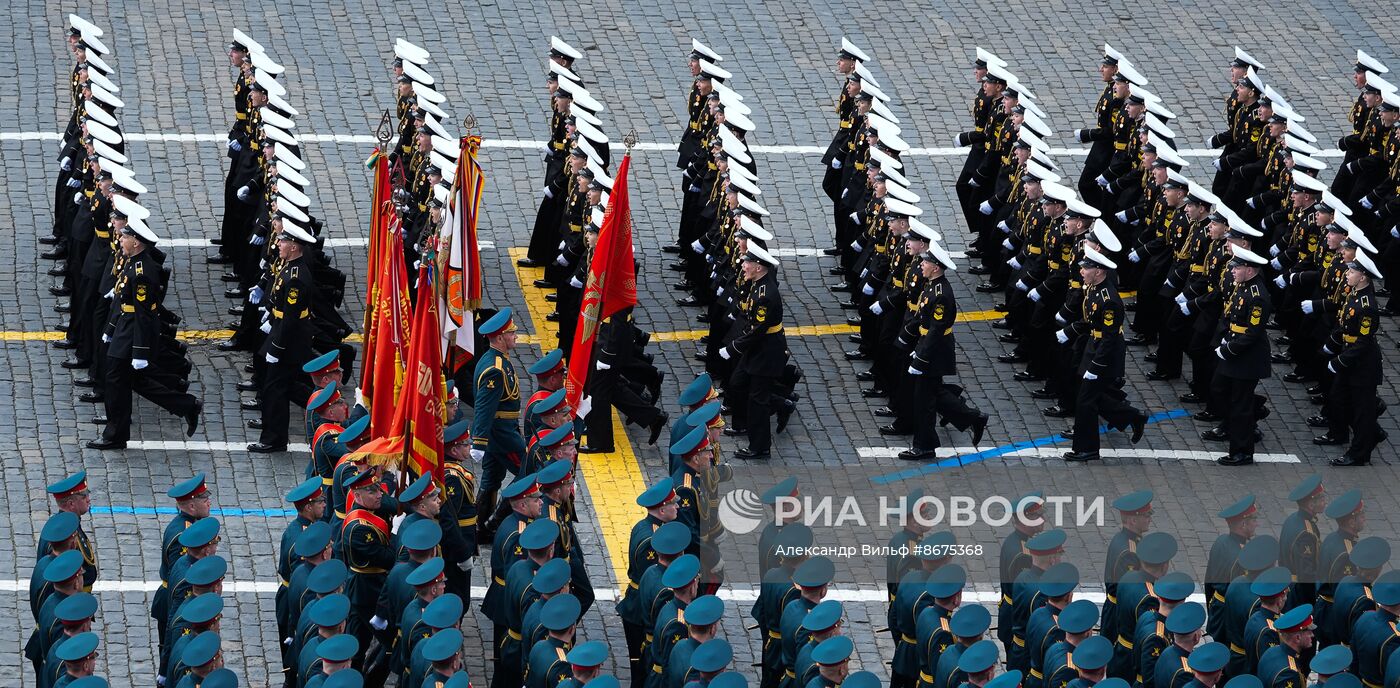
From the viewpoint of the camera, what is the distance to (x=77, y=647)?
48.3 feet

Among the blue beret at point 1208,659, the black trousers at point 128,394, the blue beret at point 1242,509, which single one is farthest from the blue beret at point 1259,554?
the black trousers at point 128,394

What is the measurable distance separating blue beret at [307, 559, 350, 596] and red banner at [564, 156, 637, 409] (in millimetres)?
4783

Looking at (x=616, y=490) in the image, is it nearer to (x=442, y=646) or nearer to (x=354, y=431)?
(x=354, y=431)

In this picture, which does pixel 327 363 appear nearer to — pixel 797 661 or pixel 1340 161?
pixel 797 661

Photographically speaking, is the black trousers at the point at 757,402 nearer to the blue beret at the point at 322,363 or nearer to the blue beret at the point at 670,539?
the blue beret at the point at 322,363

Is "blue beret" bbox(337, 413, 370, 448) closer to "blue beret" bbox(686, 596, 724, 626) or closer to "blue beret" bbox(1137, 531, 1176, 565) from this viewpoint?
"blue beret" bbox(686, 596, 724, 626)

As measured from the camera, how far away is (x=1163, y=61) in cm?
3064

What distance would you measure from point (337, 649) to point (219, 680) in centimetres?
73

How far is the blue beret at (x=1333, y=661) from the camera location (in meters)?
15.4

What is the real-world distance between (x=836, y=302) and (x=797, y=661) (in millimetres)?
8866

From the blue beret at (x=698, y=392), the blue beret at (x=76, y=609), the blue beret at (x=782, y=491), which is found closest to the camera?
the blue beret at (x=76, y=609)

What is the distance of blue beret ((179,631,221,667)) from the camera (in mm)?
14742

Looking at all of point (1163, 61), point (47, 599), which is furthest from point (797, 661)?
point (1163, 61)

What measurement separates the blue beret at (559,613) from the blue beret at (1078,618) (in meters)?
3.12
